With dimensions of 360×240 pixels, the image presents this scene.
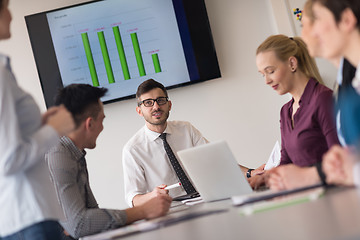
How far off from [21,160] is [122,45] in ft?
9.81

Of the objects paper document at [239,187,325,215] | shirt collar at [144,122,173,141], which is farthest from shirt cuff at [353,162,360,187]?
shirt collar at [144,122,173,141]

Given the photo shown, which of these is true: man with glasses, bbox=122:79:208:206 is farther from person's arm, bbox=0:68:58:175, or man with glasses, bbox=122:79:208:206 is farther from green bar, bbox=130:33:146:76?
person's arm, bbox=0:68:58:175

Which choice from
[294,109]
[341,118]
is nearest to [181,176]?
[294,109]

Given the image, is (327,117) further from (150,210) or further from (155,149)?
(155,149)

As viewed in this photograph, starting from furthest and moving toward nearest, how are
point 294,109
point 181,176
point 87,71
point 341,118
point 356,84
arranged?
1. point 87,71
2. point 181,176
3. point 294,109
4. point 341,118
5. point 356,84

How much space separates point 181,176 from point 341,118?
1709mm

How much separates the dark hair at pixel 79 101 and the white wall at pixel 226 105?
225 centimetres

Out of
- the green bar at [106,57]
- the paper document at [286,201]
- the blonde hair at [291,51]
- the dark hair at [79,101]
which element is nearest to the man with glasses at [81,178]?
the dark hair at [79,101]

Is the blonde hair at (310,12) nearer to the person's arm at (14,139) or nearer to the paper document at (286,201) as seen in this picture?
the paper document at (286,201)

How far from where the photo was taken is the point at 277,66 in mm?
2643

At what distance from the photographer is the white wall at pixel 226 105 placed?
4531 mm

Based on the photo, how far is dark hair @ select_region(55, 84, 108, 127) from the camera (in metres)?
2.21

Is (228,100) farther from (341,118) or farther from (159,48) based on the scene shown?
(341,118)

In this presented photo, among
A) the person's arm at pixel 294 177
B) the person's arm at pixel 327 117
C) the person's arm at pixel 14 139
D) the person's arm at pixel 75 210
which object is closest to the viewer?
the person's arm at pixel 14 139
